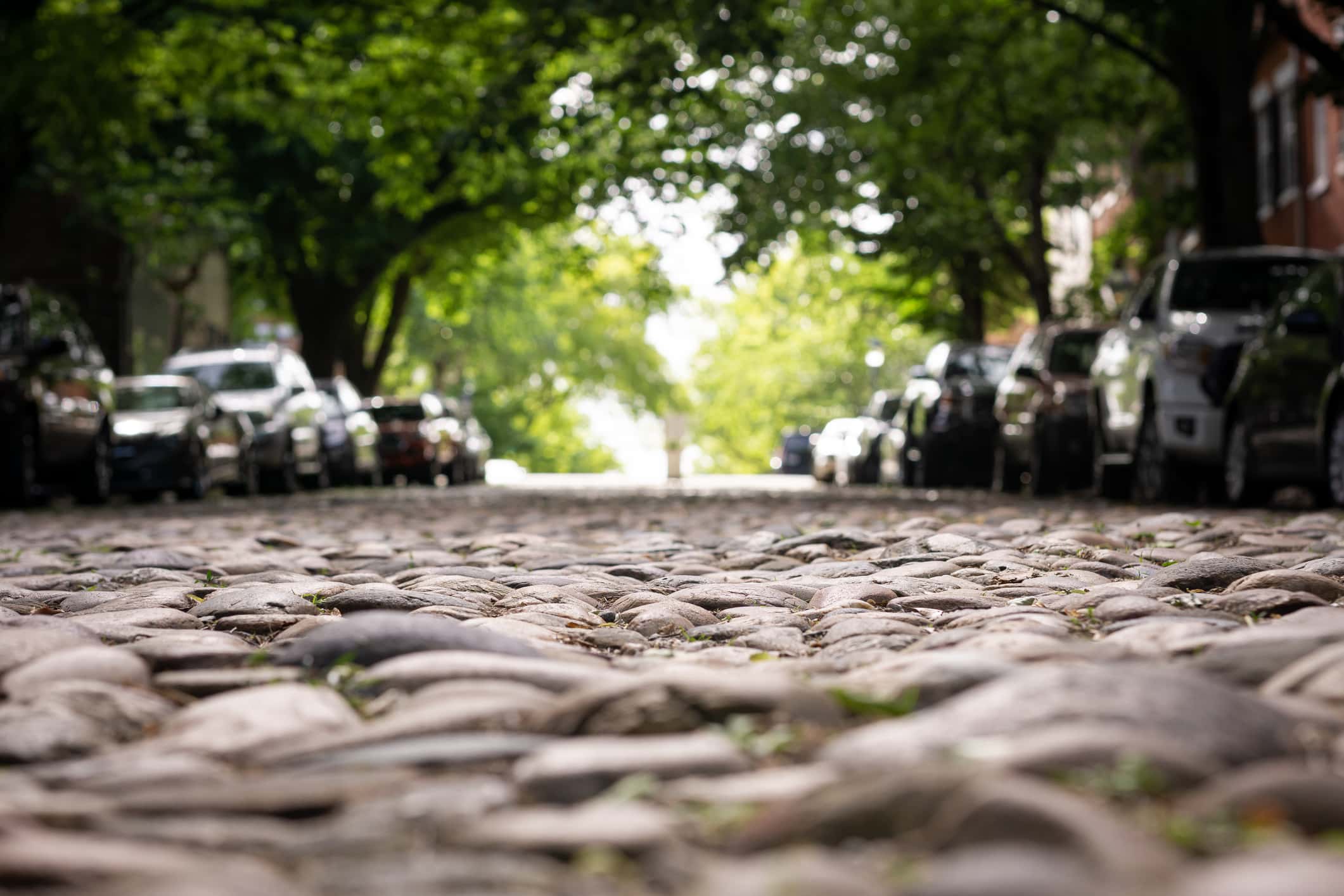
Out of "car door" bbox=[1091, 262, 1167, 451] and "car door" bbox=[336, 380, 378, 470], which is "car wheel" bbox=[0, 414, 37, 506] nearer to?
"car door" bbox=[1091, 262, 1167, 451]

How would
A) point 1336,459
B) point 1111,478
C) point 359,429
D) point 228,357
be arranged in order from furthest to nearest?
point 359,429 → point 228,357 → point 1111,478 → point 1336,459

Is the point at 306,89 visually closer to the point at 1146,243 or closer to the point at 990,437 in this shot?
the point at 990,437

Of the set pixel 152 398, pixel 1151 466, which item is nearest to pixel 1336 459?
pixel 1151 466

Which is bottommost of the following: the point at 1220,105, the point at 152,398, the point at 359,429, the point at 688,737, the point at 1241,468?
the point at 688,737

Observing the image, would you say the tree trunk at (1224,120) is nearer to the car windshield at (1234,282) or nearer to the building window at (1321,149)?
the car windshield at (1234,282)

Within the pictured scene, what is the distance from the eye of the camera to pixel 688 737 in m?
3.44

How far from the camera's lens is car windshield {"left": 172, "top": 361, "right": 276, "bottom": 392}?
86.3 feet

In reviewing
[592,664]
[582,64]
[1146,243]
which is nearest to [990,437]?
[582,64]

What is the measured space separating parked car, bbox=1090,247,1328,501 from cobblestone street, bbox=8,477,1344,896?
751 centimetres

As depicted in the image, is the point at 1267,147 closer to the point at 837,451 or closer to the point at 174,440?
the point at 837,451

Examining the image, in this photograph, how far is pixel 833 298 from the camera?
48156 mm

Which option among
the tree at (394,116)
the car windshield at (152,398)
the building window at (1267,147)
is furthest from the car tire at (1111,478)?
the building window at (1267,147)

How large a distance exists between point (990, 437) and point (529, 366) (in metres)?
45.2

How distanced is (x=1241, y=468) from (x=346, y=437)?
61.3ft
